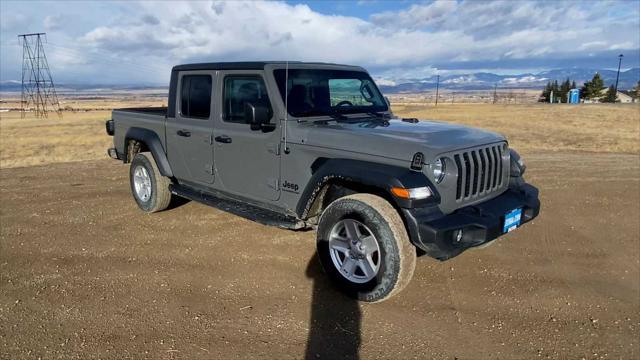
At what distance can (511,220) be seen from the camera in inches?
159

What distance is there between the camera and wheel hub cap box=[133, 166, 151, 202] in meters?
6.33

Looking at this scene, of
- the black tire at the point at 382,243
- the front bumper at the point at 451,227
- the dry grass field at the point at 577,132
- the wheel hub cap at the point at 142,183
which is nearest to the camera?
the front bumper at the point at 451,227

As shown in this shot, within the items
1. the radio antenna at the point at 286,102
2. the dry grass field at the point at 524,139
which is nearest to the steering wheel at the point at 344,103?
the radio antenna at the point at 286,102

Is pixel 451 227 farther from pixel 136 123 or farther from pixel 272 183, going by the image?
pixel 136 123

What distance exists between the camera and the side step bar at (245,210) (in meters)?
4.40

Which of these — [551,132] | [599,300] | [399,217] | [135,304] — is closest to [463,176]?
[399,217]

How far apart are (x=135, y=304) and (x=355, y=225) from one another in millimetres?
1923

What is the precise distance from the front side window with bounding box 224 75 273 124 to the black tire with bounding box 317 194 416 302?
1.40 meters

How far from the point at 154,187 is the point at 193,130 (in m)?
1.17

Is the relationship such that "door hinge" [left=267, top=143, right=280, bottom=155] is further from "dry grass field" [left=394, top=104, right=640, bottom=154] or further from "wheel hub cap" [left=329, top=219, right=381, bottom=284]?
"dry grass field" [left=394, top=104, right=640, bottom=154]

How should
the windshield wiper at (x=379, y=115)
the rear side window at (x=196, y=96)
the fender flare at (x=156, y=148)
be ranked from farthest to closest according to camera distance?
1. the fender flare at (x=156, y=148)
2. the rear side window at (x=196, y=96)
3. the windshield wiper at (x=379, y=115)

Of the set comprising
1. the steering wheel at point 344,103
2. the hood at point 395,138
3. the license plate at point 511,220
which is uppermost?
the steering wheel at point 344,103

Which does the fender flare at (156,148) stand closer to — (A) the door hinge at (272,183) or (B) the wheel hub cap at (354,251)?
(A) the door hinge at (272,183)

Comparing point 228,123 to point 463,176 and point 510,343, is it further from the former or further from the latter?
point 510,343
